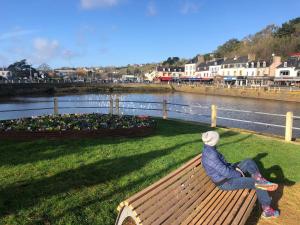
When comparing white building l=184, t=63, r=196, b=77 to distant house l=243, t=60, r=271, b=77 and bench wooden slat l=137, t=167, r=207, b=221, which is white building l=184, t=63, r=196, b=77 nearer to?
distant house l=243, t=60, r=271, b=77

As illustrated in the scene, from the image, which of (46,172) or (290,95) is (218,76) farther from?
(46,172)

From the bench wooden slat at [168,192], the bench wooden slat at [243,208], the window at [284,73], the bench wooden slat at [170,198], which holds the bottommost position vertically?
the bench wooden slat at [243,208]

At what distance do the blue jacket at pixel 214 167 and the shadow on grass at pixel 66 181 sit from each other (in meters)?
2.28

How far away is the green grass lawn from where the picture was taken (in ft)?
18.1

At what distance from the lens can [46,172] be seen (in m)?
7.41

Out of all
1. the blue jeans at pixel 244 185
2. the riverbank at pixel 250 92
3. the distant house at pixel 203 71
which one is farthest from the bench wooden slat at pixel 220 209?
the distant house at pixel 203 71

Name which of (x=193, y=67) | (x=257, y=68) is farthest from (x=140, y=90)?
(x=193, y=67)

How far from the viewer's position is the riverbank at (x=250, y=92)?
6344 centimetres

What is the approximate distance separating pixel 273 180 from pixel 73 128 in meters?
6.33

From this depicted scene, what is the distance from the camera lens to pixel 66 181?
6.89 metres

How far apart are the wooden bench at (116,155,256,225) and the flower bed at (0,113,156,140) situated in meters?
6.37

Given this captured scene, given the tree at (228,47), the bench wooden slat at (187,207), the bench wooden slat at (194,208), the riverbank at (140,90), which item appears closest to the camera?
the bench wooden slat at (187,207)

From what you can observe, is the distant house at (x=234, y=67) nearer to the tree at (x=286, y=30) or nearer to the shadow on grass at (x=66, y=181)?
the tree at (x=286, y=30)

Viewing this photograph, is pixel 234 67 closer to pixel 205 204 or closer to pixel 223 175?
pixel 223 175
